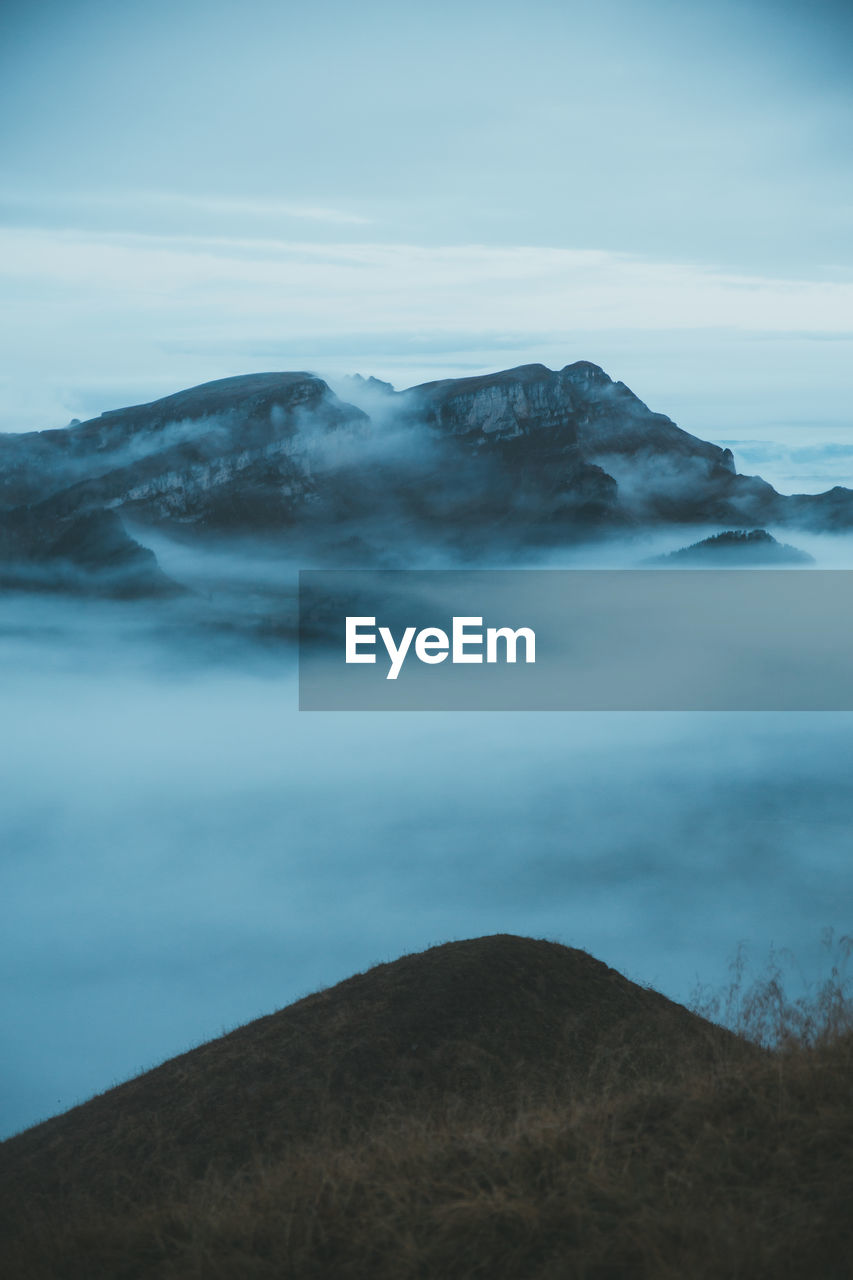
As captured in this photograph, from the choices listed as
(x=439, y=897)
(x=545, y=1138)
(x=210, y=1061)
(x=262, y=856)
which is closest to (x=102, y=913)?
(x=262, y=856)

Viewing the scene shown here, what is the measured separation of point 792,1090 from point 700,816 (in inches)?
7876

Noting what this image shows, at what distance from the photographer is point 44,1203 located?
49.0 ft

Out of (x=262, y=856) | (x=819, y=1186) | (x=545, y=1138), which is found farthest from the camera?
(x=262, y=856)

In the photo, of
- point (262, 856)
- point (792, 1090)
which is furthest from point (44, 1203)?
point (262, 856)

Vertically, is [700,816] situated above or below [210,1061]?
below

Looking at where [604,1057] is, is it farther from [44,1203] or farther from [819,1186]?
[819,1186]

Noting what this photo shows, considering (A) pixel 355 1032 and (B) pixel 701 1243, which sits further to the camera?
(A) pixel 355 1032

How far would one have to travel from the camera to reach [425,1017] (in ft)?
63.9

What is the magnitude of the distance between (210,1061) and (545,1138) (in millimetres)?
13083

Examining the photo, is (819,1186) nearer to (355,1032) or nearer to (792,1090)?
(792,1090)

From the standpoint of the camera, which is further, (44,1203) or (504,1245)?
(44,1203)

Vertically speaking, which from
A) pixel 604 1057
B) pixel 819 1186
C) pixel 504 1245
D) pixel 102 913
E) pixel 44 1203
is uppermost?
pixel 819 1186

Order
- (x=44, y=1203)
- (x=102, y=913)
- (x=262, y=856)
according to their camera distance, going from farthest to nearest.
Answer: (x=262, y=856) → (x=102, y=913) → (x=44, y=1203)

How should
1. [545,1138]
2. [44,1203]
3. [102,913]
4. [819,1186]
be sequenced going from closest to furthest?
[819,1186] < [545,1138] < [44,1203] < [102,913]
